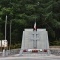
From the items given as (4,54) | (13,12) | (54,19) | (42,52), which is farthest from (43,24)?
(4,54)

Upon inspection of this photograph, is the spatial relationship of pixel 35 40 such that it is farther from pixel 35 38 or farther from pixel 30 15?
pixel 30 15

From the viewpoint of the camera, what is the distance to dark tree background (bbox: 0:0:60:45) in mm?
48438

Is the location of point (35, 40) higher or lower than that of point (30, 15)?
lower

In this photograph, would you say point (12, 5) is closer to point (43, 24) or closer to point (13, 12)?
point (13, 12)

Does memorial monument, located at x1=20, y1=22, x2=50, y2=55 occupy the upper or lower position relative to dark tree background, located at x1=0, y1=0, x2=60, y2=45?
lower

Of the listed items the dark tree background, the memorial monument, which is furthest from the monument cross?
the dark tree background

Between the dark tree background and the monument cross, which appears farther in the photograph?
the dark tree background

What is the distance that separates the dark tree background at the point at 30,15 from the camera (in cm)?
4844

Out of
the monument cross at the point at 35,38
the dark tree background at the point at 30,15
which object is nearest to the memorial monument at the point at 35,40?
the monument cross at the point at 35,38

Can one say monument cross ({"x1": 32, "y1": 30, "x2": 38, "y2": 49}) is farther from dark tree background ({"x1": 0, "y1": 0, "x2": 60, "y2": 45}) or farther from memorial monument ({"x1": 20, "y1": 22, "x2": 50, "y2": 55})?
dark tree background ({"x1": 0, "y1": 0, "x2": 60, "y2": 45})

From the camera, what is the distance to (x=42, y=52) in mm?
36875

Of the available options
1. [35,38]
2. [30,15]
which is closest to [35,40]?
[35,38]

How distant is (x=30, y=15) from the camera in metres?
50.3

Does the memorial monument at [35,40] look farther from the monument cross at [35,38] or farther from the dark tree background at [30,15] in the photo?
the dark tree background at [30,15]
